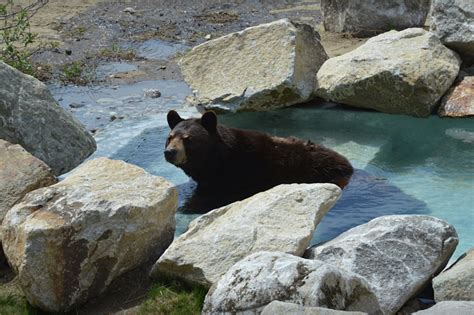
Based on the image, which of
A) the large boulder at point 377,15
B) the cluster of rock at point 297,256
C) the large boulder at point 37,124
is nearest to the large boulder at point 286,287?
the cluster of rock at point 297,256

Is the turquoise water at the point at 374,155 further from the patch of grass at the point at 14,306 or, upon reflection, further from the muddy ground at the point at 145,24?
the muddy ground at the point at 145,24

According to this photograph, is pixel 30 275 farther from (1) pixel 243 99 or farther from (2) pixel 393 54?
(2) pixel 393 54

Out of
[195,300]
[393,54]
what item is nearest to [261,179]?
[195,300]

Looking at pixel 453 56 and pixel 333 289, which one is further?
pixel 453 56

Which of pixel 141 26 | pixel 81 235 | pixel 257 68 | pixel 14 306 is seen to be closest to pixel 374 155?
pixel 257 68

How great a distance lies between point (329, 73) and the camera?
10.3m

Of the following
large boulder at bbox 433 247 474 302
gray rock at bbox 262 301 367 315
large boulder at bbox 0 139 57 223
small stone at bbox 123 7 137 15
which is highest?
small stone at bbox 123 7 137 15

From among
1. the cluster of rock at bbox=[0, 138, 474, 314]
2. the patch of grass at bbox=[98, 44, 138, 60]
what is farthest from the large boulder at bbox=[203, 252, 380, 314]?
the patch of grass at bbox=[98, 44, 138, 60]

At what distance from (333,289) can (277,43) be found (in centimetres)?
599

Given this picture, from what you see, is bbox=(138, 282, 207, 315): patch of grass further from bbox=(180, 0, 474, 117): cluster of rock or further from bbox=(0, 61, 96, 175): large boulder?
bbox=(180, 0, 474, 117): cluster of rock

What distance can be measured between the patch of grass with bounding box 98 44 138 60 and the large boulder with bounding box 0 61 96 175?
20.4ft

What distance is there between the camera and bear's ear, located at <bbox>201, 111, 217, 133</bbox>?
25.1 feet

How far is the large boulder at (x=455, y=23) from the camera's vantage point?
10242 millimetres

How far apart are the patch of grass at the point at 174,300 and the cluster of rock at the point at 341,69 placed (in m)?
4.66
